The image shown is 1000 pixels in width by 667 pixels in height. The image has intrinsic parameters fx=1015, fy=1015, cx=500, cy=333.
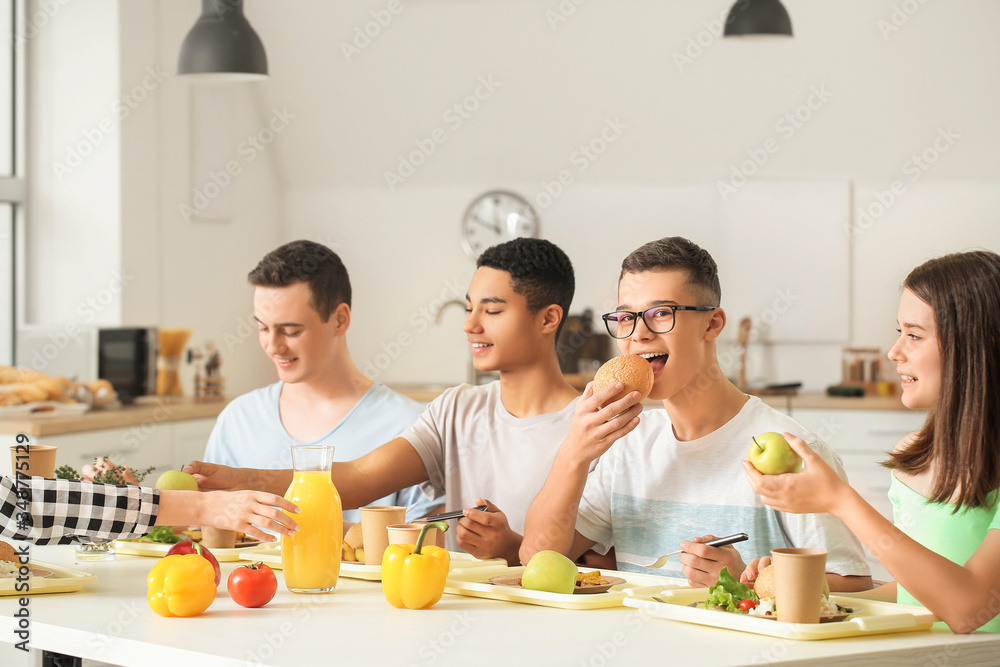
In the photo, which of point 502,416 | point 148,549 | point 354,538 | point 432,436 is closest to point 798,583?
point 354,538

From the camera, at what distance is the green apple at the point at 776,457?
1442 millimetres

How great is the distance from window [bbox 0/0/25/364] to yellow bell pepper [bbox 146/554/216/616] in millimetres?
3693

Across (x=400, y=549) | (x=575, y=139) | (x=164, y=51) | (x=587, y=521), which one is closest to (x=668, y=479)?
(x=587, y=521)

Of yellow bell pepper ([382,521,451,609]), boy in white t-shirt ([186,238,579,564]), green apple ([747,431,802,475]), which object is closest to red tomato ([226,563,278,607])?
yellow bell pepper ([382,521,451,609])

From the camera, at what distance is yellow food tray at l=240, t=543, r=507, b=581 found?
6.02ft

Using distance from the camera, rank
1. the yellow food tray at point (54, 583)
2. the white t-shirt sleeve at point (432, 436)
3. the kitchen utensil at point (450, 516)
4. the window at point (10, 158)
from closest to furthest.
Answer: the yellow food tray at point (54, 583) < the kitchen utensil at point (450, 516) < the white t-shirt sleeve at point (432, 436) < the window at point (10, 158)

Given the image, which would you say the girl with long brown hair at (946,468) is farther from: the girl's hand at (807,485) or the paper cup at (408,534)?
the paper cup at (408,534)

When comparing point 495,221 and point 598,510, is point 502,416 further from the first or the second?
point 495,221

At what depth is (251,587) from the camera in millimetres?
1587

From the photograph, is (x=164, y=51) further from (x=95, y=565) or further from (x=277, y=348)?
(x=95, y=565)

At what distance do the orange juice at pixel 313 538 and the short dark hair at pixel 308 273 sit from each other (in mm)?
980

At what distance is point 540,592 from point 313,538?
15.1 inches

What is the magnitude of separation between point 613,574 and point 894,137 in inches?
157

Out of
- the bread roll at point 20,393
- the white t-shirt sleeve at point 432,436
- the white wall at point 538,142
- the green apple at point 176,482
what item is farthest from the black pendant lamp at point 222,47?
the green apple at point 176,482
